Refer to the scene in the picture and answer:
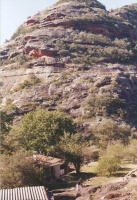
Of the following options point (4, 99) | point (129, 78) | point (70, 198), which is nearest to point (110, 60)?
point (129, 78)

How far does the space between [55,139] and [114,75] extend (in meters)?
45.3

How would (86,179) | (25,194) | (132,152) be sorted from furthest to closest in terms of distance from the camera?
(132,152)
(86,179)
(25,194)

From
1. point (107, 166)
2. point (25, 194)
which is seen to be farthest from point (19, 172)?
point (107, 166)

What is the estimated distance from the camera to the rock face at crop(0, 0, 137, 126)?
86.2m

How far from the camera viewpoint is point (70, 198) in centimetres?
3091

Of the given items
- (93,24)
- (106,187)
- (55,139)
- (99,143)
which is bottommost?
(99,143)

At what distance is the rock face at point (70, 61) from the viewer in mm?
86188

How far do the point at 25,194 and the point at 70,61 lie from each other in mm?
82306

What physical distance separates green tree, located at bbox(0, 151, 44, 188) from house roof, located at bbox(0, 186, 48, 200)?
347 inches

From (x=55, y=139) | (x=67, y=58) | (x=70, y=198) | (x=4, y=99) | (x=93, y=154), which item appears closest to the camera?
(x=70, y=198)

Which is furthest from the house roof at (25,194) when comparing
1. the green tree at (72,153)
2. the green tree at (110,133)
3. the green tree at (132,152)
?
the green tree at (110,133)

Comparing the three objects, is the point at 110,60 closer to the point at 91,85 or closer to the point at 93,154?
the point at 91,85

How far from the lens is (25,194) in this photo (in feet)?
81.1

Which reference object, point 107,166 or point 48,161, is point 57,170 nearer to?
point 48,161
